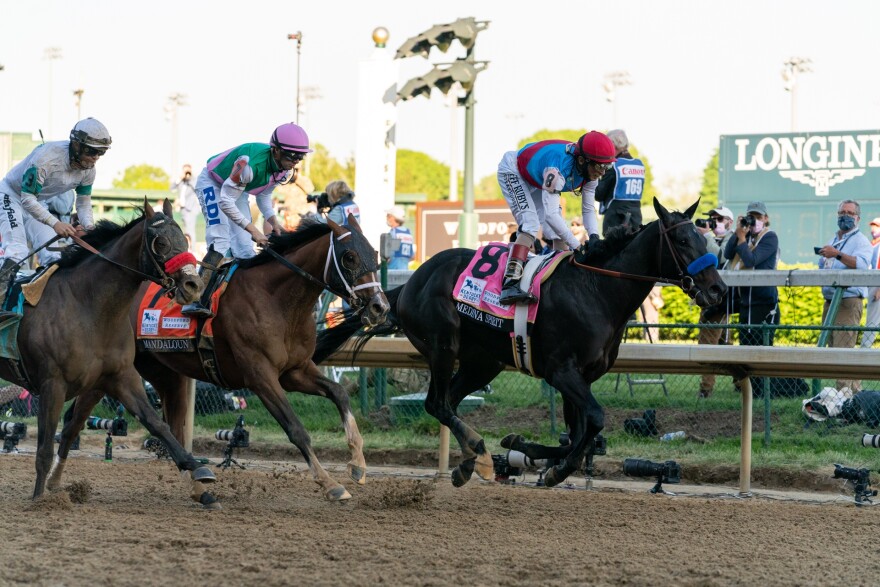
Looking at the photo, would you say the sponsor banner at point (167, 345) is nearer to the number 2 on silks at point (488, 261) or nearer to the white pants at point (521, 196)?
the number 2 on silks at point (488, 261)

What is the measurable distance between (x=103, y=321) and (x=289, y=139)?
192 centimetres

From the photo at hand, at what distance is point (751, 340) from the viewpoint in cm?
1060

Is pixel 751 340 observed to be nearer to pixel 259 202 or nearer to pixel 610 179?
pixel 610 179


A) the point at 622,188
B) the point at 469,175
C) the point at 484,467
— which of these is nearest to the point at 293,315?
the point at 484,467

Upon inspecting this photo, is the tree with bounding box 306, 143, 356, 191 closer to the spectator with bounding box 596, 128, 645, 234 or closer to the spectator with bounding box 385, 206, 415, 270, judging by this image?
the spectator with bounding box 385, 206, 415, 270

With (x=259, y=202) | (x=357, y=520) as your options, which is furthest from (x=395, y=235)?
(x=357, y=520)

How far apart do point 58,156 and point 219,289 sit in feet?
4.69

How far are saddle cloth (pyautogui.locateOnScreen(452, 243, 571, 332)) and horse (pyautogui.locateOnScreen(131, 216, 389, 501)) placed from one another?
92cm

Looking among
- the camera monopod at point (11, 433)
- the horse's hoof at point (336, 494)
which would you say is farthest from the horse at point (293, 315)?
the camera monopod at point (11, 433)

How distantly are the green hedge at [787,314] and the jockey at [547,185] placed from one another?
160cm

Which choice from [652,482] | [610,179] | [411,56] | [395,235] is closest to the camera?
[652,482]

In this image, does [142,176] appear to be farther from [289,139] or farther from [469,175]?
[289,139]

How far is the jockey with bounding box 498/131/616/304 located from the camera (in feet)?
26.9

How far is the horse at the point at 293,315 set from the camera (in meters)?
7.71
